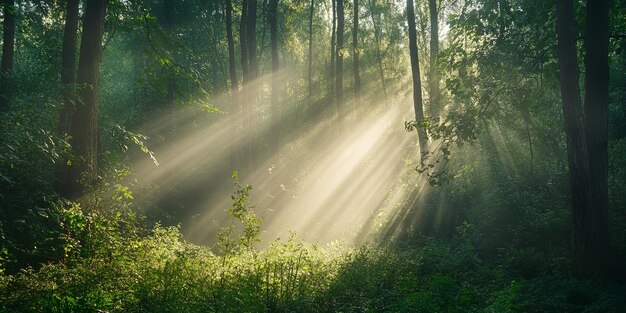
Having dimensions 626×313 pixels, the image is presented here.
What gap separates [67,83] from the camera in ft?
35.8

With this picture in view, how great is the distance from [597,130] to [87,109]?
10751 mm

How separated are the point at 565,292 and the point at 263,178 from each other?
62.8 feet

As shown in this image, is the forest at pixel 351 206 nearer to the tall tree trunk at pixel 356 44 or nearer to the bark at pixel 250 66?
the bark at pixel 250 66

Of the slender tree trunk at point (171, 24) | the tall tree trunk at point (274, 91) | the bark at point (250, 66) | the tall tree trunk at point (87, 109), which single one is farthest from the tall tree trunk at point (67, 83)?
the slender tree trunk at point (171, 24)

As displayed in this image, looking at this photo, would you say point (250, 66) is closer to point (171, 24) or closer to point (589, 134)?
point (171, 24)

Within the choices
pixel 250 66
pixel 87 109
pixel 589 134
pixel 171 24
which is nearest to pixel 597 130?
pixel 589 134

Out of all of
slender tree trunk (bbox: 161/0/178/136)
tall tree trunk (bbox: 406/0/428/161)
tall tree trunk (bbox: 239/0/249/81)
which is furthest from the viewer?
slender tree trunk (bbox: 161/0/178/136)

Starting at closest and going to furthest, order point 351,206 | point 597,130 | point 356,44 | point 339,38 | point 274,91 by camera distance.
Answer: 1. point 597,130
2. point 274,91
3. point 351,206
4. point 339,38
5. point 356,44

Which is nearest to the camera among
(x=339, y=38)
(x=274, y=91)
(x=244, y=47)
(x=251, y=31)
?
(x=251, y=31)

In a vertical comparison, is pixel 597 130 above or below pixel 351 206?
above

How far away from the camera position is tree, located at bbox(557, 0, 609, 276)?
888 cm

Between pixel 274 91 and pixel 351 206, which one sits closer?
pixel 274 91

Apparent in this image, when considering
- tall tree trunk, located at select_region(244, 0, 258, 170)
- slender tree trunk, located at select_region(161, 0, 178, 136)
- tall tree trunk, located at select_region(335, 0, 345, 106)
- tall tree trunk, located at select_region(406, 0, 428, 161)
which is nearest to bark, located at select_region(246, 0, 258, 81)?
tall tree trunk, located at select_region(244, 0, 258, 170)

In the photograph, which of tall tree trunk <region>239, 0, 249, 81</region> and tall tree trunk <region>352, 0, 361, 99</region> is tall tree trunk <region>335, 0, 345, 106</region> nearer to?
tall tree trunk <region>352, 0, 361, 99</region>
